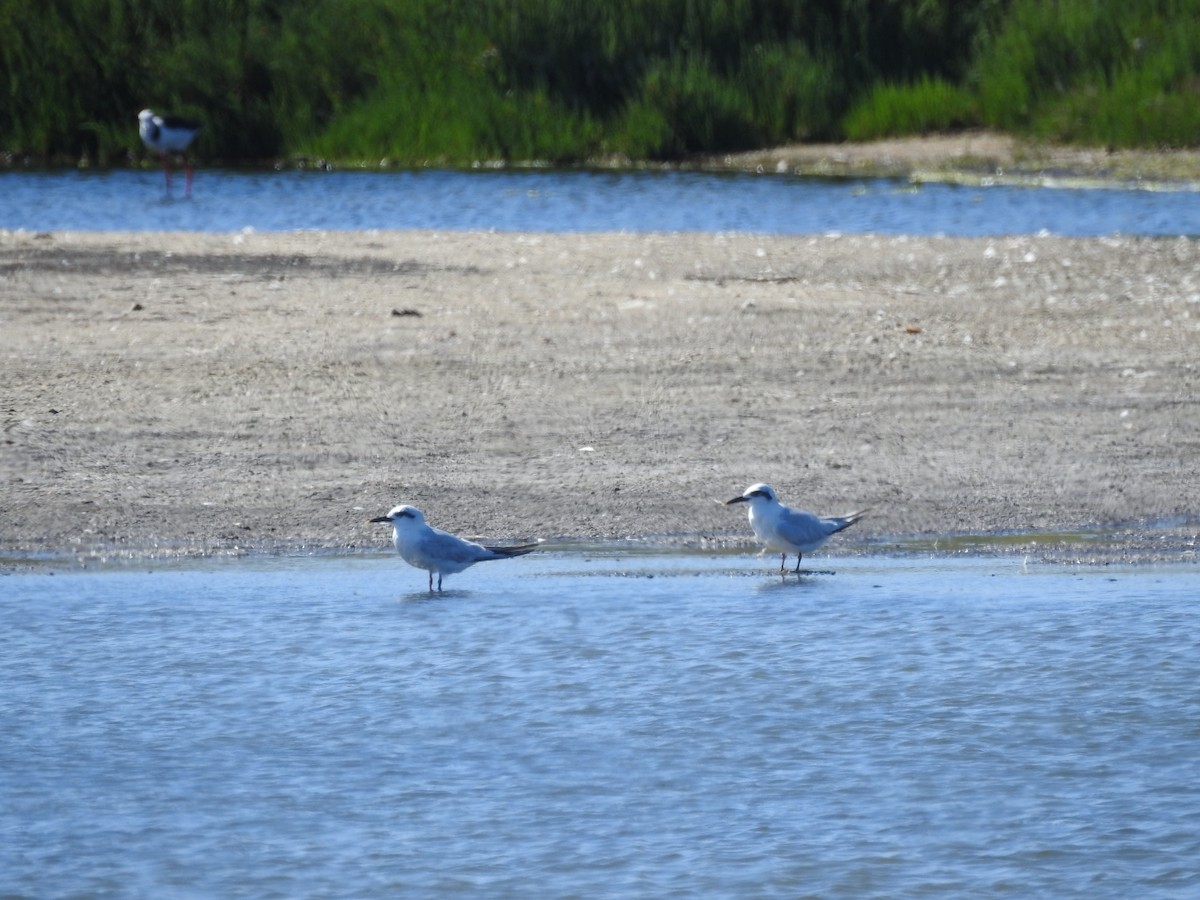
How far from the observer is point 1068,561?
769 centimetres

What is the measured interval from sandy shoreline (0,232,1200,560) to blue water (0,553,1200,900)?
22.8 inches

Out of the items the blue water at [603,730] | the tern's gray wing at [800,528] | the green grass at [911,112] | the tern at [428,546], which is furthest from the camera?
the green grass at [911,112]

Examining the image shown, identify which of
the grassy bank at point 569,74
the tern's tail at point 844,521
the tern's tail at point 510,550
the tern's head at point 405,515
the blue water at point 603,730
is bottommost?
the blue water at point 603,730

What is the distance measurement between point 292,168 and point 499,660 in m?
20.7

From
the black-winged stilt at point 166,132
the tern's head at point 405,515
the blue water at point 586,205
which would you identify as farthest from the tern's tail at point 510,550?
the black-winged stilt at point 166,132

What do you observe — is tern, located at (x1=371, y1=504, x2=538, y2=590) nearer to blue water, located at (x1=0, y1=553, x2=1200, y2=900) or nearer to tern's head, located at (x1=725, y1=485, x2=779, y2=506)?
blue water, located at (x1=0, y1=553, x2=1200, y2=900)

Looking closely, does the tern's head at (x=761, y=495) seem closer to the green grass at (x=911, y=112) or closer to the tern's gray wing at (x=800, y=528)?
the tern's gray wing at (x=800, y=528)

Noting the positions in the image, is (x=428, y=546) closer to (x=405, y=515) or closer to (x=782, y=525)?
(x=405, y=515)

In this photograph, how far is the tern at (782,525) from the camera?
24.6 ft

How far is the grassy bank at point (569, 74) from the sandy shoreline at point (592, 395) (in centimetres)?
1195

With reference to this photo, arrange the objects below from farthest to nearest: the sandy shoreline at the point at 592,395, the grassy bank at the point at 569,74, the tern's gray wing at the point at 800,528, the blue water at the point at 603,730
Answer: the grassy bank at the point at 569,74 < the sandy shoreline at the point at 592,395 < the tern's gray wing at the point at 800,528 < the blue water at the point at 603,730

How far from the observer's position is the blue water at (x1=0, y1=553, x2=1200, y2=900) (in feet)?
16.7

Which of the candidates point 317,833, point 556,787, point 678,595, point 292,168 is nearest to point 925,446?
point 678,595

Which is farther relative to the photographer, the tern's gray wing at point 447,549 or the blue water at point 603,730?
the tern's gray wing at point 447,549
